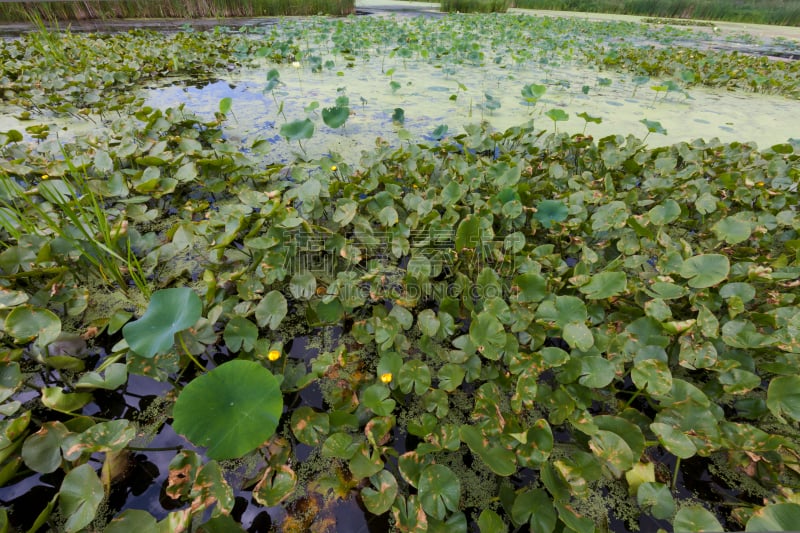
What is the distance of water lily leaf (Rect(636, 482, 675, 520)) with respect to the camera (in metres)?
0.81

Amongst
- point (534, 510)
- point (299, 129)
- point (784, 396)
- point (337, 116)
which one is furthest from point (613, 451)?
point (337, 116)

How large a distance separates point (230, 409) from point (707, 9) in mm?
19636

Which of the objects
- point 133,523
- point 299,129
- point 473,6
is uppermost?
point 473,6

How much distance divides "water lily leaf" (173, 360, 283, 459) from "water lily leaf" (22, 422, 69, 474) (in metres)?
0.34

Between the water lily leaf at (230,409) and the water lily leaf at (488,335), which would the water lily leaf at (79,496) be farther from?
the water lily leaf at (488,335)

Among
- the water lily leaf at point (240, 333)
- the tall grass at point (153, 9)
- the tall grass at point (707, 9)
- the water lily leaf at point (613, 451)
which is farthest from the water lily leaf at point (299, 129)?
the tall grass at point (707, 9)

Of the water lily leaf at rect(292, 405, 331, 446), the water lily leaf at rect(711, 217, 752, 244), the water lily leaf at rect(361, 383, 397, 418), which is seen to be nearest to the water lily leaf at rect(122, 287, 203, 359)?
the water lily leaf at rect(292, 405, 331, 446)

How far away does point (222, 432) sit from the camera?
32.1 inches

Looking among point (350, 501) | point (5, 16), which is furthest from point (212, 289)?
point (5, 16)

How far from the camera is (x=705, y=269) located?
124 centimetres

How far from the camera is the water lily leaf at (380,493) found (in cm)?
81

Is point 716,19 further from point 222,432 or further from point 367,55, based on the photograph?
point 222,432

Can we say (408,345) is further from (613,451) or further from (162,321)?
(162,321)

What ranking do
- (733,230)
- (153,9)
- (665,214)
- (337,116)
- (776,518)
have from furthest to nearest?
(153,9) < (337,116) < (665,214) < (733,230) < (776,518)
